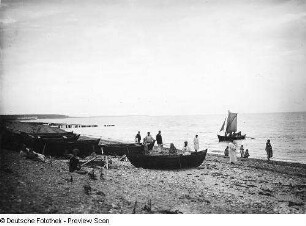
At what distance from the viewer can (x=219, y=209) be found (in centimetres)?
959

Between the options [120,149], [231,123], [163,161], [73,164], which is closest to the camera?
[73,164]

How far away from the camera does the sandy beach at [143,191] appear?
8672mm

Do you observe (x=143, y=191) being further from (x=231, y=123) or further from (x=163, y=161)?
(x=231, y=123)

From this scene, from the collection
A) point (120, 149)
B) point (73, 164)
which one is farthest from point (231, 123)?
point (73, 164)

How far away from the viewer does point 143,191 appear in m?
11.0

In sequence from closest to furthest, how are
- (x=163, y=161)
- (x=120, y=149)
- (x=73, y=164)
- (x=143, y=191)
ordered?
(x=143, y=191) < (x=73, y=164) < (x=163, y=161) < (x=120, y=149)

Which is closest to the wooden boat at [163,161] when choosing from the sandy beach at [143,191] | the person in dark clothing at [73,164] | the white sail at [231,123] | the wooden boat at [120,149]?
the sandy beach at [143,191]

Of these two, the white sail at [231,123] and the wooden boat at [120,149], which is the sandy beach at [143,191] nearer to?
the wooden boat at [120,149]

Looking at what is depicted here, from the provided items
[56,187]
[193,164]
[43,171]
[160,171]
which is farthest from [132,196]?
[193,164]

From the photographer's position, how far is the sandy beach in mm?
8672

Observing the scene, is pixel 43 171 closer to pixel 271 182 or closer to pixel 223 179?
pixel 223 179

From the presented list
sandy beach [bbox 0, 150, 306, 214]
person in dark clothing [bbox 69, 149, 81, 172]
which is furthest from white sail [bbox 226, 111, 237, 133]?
person in dark clothing [bbox 69, 149, 81, 172]
